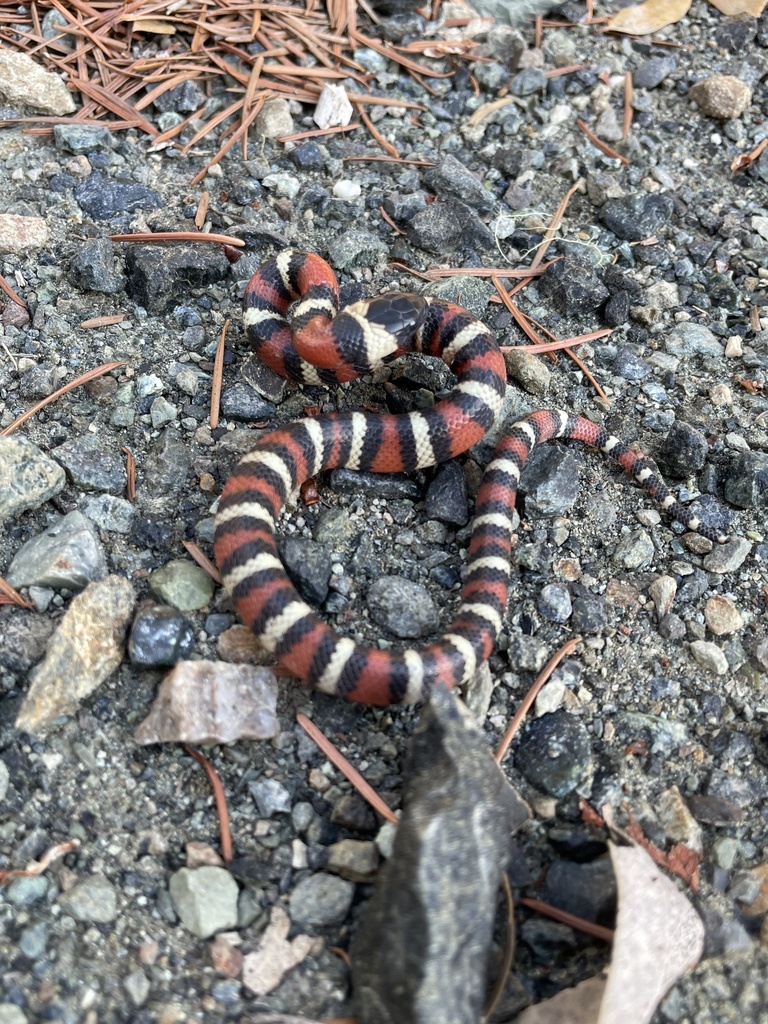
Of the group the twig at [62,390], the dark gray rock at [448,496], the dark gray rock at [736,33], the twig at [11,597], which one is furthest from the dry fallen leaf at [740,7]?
the twig at [11,597]

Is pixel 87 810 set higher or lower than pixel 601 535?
lower

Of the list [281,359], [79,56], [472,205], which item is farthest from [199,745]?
[79,56]

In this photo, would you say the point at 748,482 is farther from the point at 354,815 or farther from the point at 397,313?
the point at 354,815

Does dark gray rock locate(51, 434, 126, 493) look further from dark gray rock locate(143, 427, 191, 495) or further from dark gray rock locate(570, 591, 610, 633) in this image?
dark gray rock locate(570, 591, 610, 633)

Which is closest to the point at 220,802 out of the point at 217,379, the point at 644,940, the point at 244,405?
the point at 644,940

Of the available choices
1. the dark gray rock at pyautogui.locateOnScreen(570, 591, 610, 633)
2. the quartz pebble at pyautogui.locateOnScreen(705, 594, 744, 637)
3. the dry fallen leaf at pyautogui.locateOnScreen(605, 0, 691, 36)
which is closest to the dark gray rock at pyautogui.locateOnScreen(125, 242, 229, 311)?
the dark gray rock at pyautogui.locateOnScreen(570, 591, 610, 633)

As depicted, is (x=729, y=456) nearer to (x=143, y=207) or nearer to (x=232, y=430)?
(x=232, y=430)
